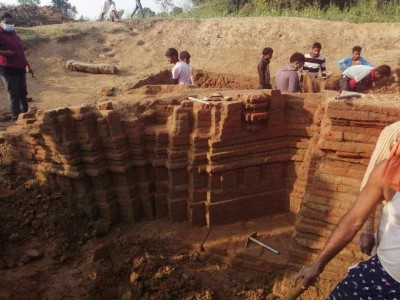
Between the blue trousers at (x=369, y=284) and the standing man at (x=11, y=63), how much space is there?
578cm

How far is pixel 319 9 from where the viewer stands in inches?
578

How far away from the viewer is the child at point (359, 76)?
539 cm

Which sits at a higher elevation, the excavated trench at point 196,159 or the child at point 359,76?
the child at point 359,76

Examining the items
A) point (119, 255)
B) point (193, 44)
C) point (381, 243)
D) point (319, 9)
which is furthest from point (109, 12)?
point (381, 243)

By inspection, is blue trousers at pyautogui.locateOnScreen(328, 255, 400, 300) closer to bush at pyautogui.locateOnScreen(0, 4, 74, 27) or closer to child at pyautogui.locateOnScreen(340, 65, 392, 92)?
child at pyautogui.locateOnScreen(340, 65, 392, 92)

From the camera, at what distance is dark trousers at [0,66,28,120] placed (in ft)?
18.7

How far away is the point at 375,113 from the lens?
2867 millimetres

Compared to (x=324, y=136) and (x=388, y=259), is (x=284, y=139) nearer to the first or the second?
(x=324, y=136)

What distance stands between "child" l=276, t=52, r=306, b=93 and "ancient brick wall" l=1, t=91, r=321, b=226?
1508 mm

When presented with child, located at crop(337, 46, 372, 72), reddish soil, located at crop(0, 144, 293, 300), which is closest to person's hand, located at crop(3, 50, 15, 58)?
reddish soil, located at crop(0, 144, 293, 300)

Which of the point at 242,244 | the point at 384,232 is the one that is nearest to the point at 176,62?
the point at 242,244

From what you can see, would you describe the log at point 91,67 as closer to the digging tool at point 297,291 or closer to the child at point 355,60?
the child at point 355,60

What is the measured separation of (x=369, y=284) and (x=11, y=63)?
5936 millimetres

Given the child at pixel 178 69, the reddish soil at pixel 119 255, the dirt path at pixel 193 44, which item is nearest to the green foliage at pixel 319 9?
the dirt path at pixel 193 44
